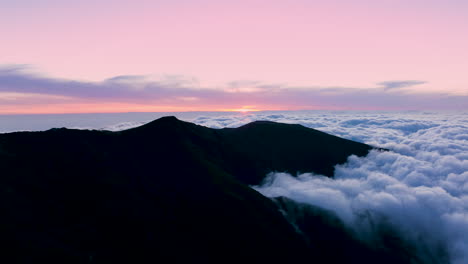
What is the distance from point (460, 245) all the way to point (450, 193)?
164 ft

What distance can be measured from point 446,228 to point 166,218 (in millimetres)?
146152

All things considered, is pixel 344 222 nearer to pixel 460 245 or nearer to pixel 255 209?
pixel 255 209

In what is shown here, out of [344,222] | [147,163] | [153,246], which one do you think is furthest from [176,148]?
[344,222]

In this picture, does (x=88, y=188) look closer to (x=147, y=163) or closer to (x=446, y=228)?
(x=147, y=163)

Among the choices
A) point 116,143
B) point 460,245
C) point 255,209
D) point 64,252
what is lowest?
point 460,245

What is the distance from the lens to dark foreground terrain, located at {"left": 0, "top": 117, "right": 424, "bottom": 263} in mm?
63000

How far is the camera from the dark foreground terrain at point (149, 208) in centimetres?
6300

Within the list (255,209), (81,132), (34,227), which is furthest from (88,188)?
(255,209)

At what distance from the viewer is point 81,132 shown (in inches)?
3996

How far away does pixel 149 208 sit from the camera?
78062 mm

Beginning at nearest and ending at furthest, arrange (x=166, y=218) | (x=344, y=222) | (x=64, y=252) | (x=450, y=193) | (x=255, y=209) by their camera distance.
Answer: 1. (x=64, y=252)
2. (x=166, y=218)
3. (x=255, y=209)
4. (x=344, y=222)
5. (x=450, y=193)

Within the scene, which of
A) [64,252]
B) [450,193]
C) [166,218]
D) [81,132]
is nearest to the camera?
[64,252]

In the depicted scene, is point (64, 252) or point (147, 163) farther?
point (147, 163)

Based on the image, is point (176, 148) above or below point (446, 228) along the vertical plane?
above
